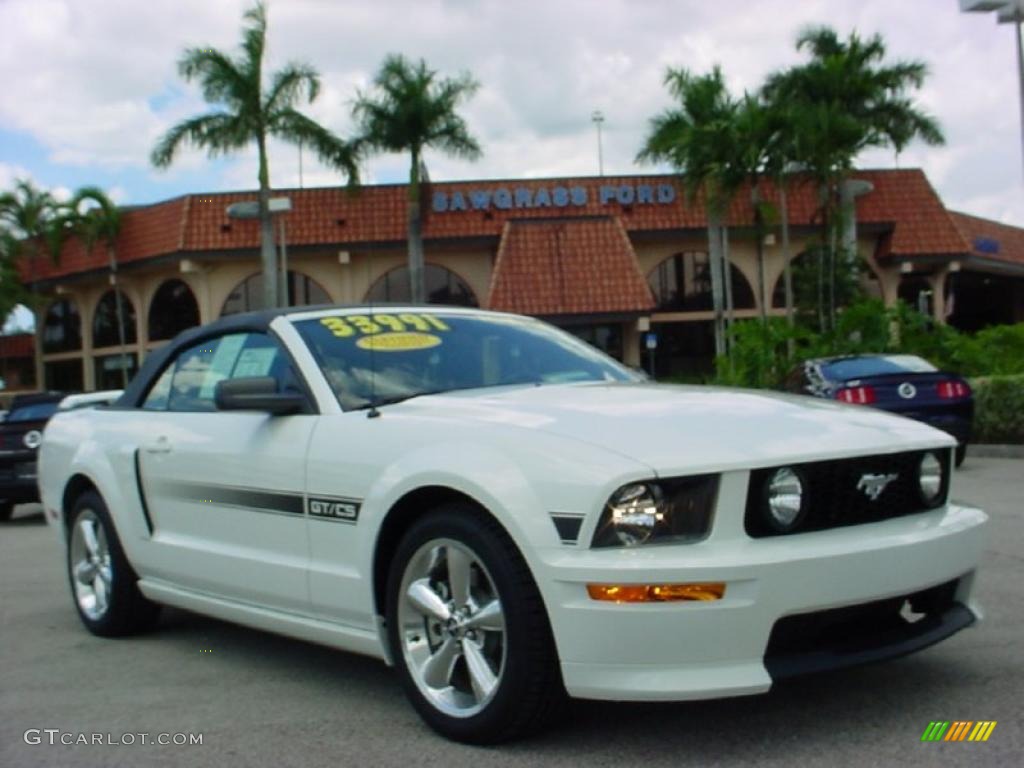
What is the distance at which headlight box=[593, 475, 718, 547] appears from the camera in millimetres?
3713

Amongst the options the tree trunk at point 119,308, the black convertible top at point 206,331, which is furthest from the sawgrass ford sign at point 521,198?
Answer: the black convertible top at point 206,331

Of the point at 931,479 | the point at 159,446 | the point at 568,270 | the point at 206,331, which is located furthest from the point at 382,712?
the point at 568,270

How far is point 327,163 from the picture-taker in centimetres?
3312

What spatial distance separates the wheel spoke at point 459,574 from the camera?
4.10 meters

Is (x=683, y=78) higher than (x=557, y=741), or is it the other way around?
(x=683, y=78)

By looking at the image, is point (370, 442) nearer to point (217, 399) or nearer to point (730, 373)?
point (217, 399)

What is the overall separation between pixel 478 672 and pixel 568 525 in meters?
0.65

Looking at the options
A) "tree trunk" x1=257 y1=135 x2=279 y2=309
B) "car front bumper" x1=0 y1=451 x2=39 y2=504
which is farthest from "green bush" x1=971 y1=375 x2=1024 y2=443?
"tree trunk" x1=257 y1=135 x2=279 y2=309

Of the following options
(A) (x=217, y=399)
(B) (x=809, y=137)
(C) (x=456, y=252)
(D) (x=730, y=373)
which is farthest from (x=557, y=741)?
(C) (x=456, y=252)

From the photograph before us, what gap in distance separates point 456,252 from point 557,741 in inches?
1342

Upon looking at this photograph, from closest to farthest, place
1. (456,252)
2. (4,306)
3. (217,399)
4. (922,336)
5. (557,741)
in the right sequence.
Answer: (557,741) → (217,399) → (922,336) → (456,252) → (4,306)

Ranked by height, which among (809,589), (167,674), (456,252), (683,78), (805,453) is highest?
(683,78)

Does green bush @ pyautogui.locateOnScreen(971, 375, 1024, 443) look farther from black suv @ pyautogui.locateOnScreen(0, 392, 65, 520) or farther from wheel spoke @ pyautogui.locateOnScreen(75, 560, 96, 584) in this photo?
wheel spoke @ pyautogui.locateOnScreen(75, 560, 96, 584)

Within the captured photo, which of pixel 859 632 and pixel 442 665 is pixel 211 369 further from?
pixel 859 632
